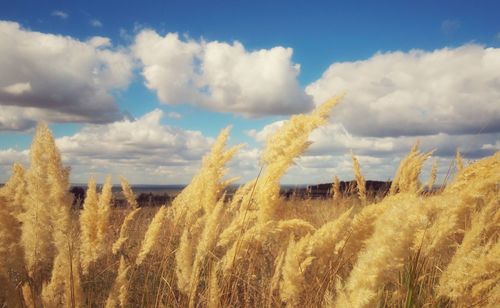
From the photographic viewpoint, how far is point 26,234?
1.96m

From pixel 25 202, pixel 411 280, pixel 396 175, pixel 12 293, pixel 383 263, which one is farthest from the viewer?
pixel 396 175

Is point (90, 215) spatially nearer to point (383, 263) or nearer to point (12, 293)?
point (12, 293)

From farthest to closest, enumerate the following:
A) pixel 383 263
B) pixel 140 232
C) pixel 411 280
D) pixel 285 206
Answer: pixel 140 232 → pixel 285 206 → pixel 411 280 → pixel 383 263

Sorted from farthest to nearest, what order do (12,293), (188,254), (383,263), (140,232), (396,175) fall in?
(140,232), (396,175), (188,254), (12,293), (383,263)

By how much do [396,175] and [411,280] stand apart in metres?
2.57

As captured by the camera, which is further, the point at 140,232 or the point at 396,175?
the point at 140,232

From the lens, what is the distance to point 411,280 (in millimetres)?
2178

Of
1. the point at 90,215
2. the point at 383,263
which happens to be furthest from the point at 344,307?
the point at 90,215

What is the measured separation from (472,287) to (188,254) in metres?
1.47

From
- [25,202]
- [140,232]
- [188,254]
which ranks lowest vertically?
[140,232]

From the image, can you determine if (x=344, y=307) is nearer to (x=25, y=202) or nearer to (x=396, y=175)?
(x=25, y=202)

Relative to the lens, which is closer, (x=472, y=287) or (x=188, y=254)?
(x=472, y=287)

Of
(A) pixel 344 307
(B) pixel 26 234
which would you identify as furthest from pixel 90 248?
(A) pixel 344 307

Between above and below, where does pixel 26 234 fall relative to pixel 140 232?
above
